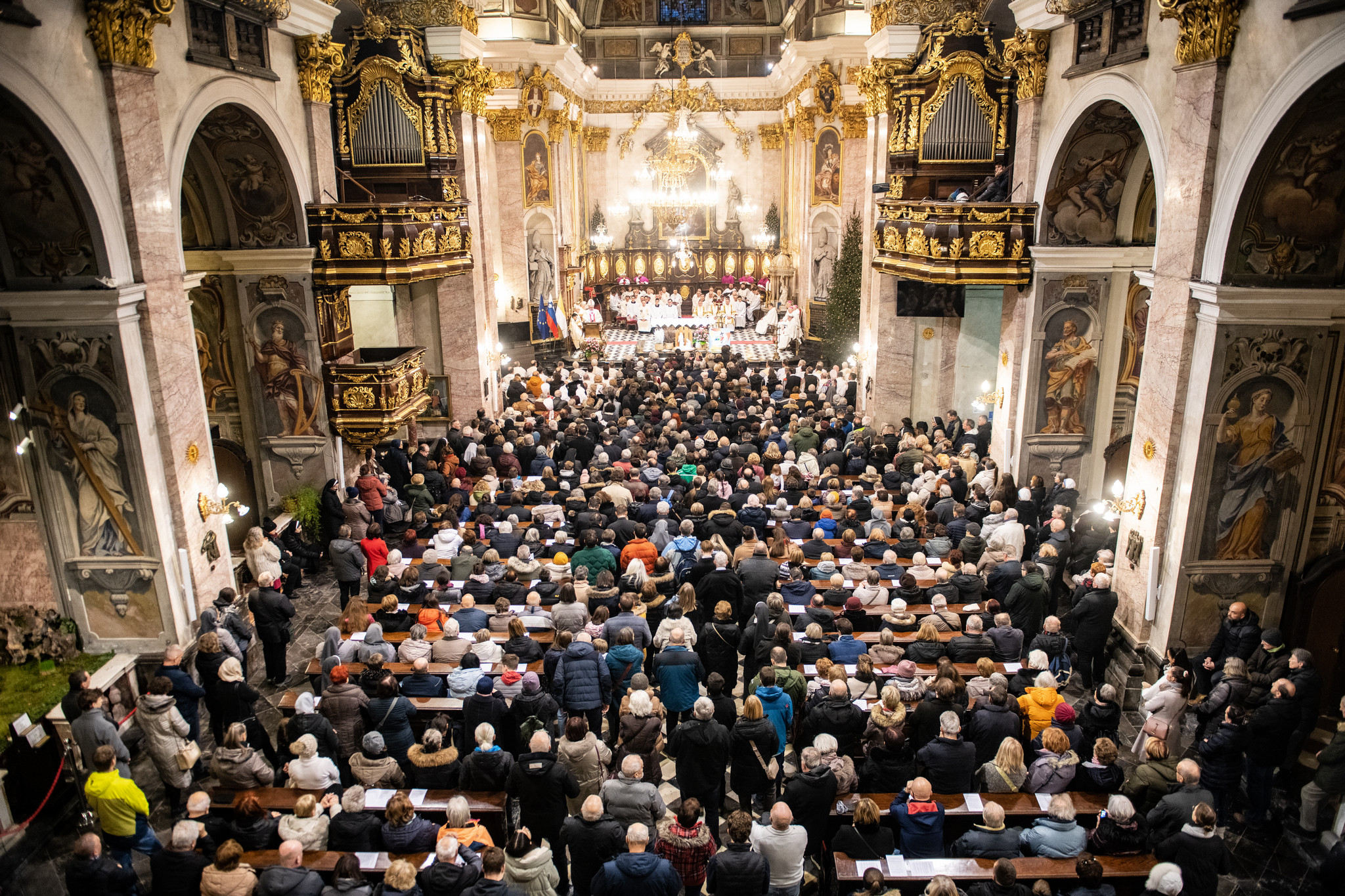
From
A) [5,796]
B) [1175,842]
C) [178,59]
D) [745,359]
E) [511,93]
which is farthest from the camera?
[745,359]

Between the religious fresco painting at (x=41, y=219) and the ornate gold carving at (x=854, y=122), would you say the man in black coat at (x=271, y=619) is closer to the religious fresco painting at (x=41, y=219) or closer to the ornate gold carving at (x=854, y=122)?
the religious fresco painting at (x=41, y=219)

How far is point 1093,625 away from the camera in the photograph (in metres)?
10.9

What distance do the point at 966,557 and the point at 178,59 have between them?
1190cm

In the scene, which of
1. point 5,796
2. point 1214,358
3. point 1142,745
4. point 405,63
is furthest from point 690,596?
point 405,63

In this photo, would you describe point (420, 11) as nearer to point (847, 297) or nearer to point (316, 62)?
point (316, 62)

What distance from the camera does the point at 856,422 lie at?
19.7 meters

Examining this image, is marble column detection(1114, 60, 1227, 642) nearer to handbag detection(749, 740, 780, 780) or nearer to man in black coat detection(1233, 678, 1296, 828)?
man in black coat detection(1233, 678, 1296, 828)

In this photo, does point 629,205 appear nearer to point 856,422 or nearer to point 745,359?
point 745,359

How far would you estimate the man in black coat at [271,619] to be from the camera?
11.0 m

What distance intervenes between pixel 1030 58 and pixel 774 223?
23355 mm

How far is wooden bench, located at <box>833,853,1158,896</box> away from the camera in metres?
7.13

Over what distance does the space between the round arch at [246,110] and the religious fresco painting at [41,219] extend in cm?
135

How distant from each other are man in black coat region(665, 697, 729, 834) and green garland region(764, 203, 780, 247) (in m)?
31.7

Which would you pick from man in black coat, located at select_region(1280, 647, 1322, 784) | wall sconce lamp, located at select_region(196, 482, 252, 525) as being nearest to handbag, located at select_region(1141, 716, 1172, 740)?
man in black coat, located at select_region(1280, 647, 1322, 784)
